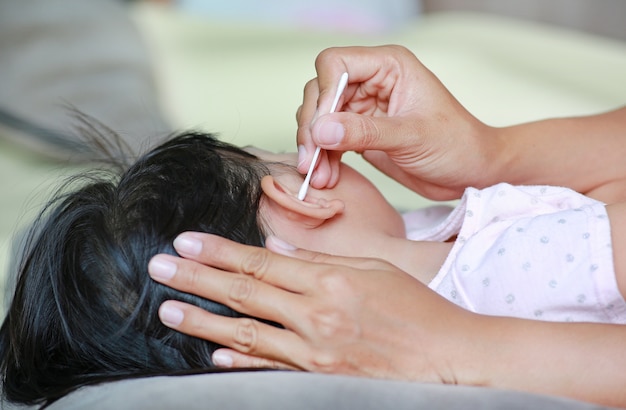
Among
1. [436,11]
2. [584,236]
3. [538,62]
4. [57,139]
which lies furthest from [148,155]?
[436,11]

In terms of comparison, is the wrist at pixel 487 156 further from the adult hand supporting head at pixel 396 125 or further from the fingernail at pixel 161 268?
the fingernail at pixel 161 268

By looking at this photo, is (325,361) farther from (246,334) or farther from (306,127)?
(306,127)

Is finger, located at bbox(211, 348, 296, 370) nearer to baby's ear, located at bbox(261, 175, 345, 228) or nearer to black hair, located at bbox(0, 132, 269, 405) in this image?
black hair, located at bbox(0, 132, 269, 405)

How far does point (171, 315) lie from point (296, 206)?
190 mm

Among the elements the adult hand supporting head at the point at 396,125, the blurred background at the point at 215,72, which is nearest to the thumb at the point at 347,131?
the adult hand supporting head at the point at 396,125

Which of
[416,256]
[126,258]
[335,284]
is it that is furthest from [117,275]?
[416,256]

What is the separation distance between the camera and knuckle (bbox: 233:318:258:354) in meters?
→ 0.85

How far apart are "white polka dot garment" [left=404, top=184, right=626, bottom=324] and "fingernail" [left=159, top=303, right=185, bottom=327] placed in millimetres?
307

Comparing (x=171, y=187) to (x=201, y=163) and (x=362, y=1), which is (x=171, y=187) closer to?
(x=201, y=163)

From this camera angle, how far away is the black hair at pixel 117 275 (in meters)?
0.92

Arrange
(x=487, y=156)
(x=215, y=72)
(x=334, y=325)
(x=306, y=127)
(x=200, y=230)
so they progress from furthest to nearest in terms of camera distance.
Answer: (x=215, y=72), (x=487, y=156), (x=306, y=127), (x=200, y=230), (x=334, y=325)

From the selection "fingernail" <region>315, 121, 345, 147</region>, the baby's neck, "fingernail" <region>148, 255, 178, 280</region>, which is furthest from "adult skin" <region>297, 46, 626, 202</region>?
"fingernail" <region>148, 255, 178, 280</region>

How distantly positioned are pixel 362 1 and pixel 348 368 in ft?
8.20

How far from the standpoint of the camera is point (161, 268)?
87 centimetres
